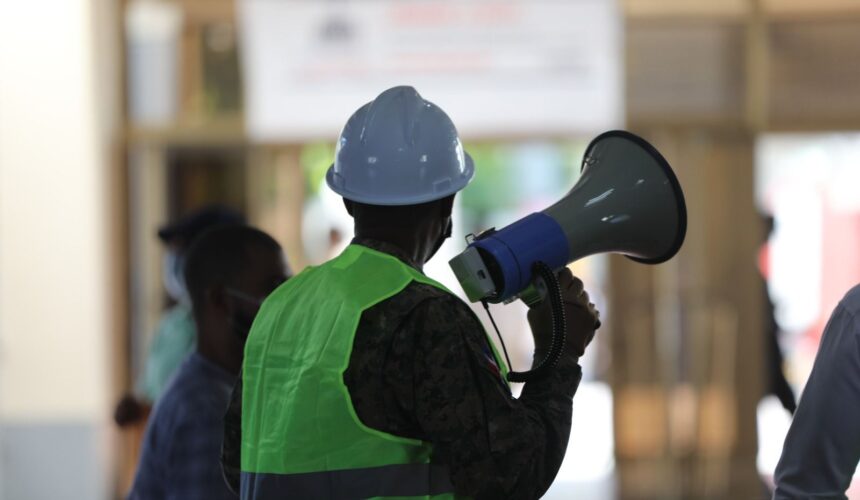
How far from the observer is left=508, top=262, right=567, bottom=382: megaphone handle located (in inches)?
89.9

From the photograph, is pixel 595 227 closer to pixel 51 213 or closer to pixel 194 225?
pixel 194 225

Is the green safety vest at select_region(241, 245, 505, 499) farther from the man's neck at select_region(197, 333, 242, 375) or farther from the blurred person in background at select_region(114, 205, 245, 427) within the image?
the blurred person in background at select_region(114, 205, 245, 427)

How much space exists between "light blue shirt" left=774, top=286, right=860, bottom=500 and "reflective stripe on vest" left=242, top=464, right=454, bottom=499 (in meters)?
0.74

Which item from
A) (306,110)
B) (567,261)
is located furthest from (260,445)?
(306,110)

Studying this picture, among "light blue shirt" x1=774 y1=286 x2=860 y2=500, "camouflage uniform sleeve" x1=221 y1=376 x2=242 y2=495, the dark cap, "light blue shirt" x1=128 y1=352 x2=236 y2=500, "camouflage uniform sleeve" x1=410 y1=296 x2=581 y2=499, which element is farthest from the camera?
the dark cap

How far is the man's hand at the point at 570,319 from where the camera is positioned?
2342mm

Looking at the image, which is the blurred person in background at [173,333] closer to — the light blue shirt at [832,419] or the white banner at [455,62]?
the light blue shirt at [832,419]

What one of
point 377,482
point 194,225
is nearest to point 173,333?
point 194,225

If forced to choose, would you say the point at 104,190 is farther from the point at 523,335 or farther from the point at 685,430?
the point at 685,430

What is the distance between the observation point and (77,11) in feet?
26.4

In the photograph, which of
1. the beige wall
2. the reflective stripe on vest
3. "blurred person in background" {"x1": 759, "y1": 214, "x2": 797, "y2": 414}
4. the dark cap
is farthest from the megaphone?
the beige wall

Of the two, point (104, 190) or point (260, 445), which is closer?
point (260, 445)

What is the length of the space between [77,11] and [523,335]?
359 cm

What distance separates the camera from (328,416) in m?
2.24
